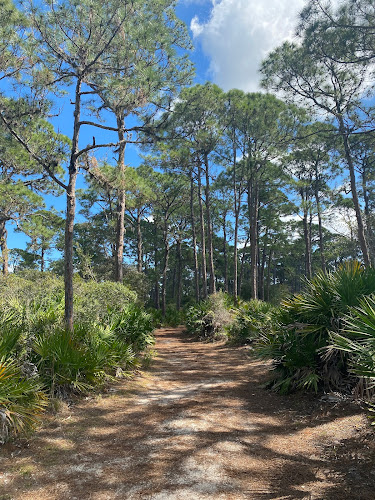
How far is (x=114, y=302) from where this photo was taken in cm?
998

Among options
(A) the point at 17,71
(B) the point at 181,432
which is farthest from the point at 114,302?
(A) the point at 17,71

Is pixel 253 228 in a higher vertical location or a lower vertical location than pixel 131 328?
higher

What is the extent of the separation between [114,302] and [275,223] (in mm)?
20992

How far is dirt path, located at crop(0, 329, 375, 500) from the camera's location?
2.97m

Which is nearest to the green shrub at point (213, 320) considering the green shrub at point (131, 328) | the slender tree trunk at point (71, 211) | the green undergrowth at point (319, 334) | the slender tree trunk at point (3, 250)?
the green shrub at point (131, 328)

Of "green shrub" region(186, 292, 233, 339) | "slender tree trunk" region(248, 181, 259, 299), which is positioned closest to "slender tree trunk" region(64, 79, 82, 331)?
"green shrub" region(186, 292, 233, 339)

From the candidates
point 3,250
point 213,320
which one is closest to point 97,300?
point 213,320

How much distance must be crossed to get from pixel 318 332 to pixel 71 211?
5.34 meters

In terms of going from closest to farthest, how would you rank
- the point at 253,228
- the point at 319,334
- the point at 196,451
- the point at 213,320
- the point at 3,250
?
the point at 196,451, the point at 319,334, the point at 213,320, the point at 3,250, the point at 253,228

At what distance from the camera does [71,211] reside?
697cm

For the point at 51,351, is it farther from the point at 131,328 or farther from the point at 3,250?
the point at 3,250

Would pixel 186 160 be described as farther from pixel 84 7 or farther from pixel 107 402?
pixel 107 402

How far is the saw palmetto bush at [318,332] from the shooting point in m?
5.25

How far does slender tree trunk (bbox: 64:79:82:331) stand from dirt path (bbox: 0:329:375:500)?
199cm
